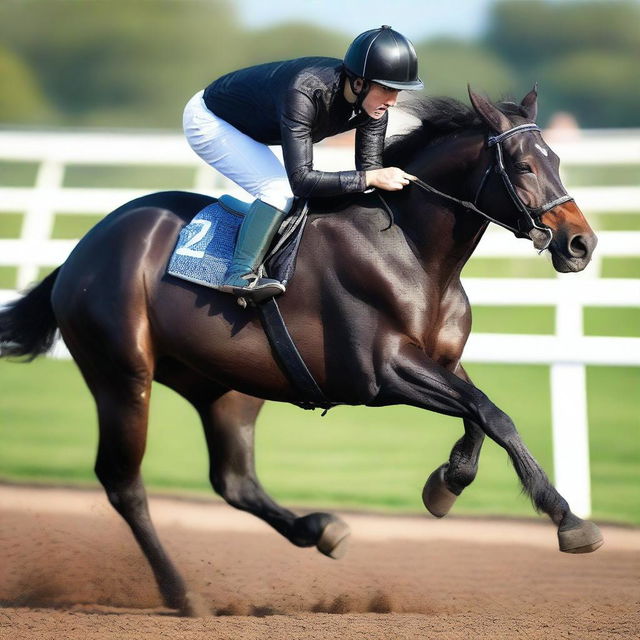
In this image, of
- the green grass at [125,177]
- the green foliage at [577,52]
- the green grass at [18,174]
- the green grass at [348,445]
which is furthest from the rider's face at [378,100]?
the green foliage at [577,52]

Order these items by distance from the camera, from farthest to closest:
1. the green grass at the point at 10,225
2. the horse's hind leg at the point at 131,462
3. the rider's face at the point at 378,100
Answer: the green grass at the point at 10,225
the horse's hind leg at the point at 131,462
the rider's face at the point at 378,100

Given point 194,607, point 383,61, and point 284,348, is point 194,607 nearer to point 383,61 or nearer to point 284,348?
point 284,348

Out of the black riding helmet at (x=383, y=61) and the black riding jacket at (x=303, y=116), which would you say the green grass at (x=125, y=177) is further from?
the black riding helmet at (x=383, y=61)

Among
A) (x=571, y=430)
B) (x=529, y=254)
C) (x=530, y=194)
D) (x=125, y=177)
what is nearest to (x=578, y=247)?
(x=530, y=194)

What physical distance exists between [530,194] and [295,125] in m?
0.92

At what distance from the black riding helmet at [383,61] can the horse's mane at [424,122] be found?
30cm

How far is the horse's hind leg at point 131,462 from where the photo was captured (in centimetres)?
472

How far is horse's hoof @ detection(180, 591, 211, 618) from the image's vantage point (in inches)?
183

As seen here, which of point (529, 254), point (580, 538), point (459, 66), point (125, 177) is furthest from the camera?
point (459, 66)

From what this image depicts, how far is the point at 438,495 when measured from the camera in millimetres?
4441

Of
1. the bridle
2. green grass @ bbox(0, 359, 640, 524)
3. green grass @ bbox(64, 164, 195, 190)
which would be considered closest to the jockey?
the bridle

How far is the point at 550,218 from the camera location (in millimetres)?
3980

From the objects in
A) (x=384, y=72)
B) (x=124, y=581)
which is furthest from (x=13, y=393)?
(x=384, y=72)

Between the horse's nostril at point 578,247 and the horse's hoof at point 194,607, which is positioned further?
the horse's hoof at point 194,607
